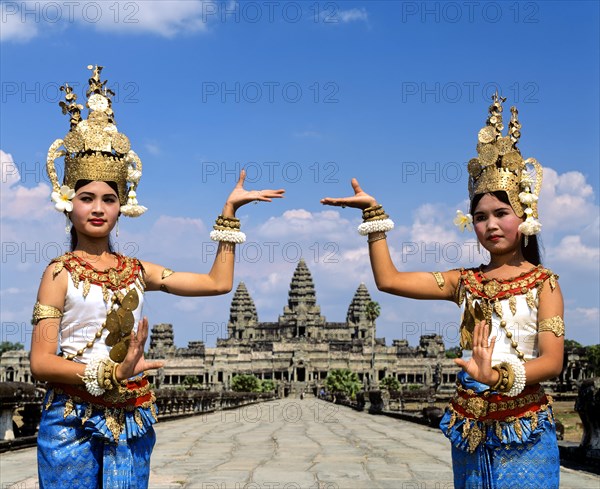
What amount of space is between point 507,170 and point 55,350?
261cm

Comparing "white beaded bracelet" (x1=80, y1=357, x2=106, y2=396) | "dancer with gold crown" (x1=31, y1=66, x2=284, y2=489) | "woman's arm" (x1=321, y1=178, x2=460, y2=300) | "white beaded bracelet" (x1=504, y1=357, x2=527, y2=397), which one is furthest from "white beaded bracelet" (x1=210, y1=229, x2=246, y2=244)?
"white beaded bracelet" (x1=504, y1=357, x2=527, y2=397)

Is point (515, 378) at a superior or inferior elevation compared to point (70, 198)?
inferior

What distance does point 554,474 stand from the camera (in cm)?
406

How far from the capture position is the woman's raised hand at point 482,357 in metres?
3.84

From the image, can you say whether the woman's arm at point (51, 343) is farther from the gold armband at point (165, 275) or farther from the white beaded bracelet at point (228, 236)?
the white beaded bracelet at point (228, 236)

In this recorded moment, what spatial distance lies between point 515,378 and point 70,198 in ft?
8.30

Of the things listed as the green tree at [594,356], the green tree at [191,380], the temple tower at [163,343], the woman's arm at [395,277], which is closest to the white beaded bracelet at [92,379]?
the woman's arm at [395,277]

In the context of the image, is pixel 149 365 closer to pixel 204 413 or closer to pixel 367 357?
pixel 204 413

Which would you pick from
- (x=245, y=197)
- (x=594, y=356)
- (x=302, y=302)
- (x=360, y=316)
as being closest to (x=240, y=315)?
(x=302, y=302)

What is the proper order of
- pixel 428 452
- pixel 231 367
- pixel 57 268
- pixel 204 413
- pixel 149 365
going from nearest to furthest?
pixel 149 365, pixel 57 268, pixel 428 452, pixel 204 413, pixel 231 367

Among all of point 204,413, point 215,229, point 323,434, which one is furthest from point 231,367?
point 215,229

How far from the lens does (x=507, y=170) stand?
4.45m

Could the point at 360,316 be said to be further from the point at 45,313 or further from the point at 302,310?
the point at 45,313

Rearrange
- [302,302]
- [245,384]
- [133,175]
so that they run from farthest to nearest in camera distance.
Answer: [302,302]
[245,384]
[133,175]
